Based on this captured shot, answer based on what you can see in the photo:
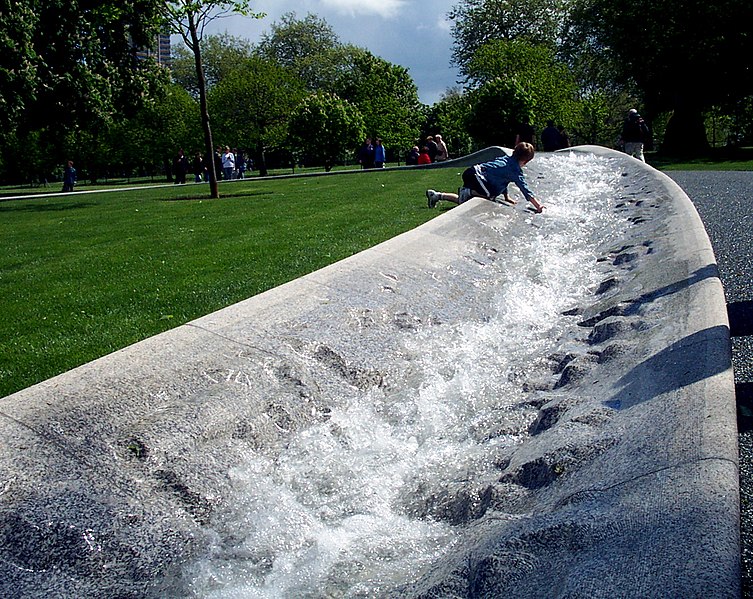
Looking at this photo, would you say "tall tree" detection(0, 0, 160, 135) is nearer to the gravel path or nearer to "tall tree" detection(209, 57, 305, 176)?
the gravel path

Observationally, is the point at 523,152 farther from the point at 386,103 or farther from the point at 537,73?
the point at 386,103

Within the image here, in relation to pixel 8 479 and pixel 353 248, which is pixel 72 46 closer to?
pixel 353 248

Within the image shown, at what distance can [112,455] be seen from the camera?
11.1ft

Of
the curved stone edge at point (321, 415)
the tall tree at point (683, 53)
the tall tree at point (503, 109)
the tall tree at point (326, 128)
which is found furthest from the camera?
the tall tree at point (326, 128)

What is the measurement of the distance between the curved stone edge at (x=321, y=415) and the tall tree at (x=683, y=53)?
1208 inches

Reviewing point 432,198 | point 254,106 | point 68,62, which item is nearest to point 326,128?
point 254,106

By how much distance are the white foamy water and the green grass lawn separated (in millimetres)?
1612

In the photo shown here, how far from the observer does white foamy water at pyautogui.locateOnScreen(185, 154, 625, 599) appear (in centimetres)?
314

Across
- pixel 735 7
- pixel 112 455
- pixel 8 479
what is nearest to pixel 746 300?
pixel 112 455

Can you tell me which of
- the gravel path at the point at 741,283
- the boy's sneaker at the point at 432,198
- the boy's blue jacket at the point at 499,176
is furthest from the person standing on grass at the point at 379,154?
the boy's blue jacket at the point at 499,176

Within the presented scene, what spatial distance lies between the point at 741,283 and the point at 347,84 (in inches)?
2247

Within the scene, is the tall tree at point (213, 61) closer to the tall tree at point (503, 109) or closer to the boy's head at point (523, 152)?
the tall tree at point (503, 109)

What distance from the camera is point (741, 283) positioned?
601 centimetres

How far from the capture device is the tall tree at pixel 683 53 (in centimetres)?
3098
